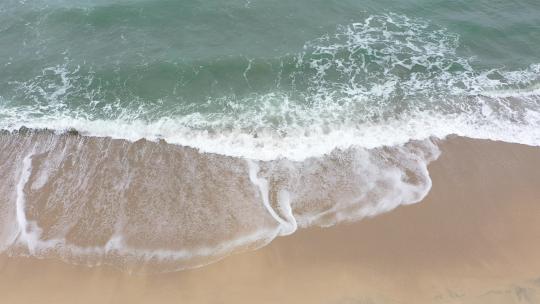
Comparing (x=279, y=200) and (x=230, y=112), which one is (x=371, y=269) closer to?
(x=279, y=200)

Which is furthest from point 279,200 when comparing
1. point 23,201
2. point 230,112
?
point 23,201

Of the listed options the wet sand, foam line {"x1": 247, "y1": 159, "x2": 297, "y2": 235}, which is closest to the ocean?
foam line {"x1": 247, "y1": 159, "x2": 297, "y2": 235}

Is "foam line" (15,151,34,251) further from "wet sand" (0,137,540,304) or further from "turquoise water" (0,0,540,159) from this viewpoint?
"turquoise water" (0,0,540,159)

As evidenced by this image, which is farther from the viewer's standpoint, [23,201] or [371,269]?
[23,201]

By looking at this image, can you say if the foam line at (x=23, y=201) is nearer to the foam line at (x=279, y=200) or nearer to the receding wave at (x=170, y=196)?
the receding wave at (x=170, y=196)

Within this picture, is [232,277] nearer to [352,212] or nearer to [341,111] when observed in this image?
[352,212]

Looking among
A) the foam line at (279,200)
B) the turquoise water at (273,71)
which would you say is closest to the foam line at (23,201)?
the turquoise water at (273,71)
